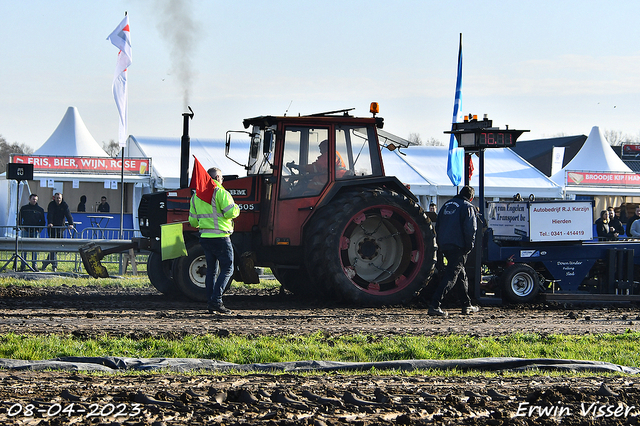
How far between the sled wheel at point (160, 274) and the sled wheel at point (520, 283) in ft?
15.4

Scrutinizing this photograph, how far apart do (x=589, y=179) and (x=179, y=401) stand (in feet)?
83.9

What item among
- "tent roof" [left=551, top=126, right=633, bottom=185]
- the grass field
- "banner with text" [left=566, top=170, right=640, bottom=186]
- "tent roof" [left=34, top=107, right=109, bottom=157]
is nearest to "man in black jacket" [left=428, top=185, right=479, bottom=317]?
the grass field

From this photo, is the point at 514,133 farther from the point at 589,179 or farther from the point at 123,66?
the point at 589,179

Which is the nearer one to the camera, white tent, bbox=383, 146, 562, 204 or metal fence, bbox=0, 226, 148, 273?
metal fence, bbox=0, 226, 148, 273

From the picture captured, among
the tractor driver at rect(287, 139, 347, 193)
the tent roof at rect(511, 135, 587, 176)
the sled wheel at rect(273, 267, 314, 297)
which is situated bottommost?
the sled wheel at rect(273, 267, 314, 297)

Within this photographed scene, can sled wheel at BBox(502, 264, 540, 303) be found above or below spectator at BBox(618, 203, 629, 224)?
below

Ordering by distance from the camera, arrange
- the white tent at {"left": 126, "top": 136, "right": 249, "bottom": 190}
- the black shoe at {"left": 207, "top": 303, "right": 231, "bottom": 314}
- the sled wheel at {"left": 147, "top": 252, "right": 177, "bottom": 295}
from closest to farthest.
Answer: the black shoe at {"left": 207, "top": 303, "right": 231, "bottom": 314}
the sled wheel at {"left": 147, "top": 252, "right": 177, "bottom": 295}
the white tent at {"left": 126, "top": 136, "right": 249, "bottom": 190}

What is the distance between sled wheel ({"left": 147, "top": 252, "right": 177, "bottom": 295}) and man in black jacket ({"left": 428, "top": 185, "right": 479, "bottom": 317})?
12.2 feet

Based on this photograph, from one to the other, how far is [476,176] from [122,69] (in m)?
11.9

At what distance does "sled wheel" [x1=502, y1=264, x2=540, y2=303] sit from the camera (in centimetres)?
1032

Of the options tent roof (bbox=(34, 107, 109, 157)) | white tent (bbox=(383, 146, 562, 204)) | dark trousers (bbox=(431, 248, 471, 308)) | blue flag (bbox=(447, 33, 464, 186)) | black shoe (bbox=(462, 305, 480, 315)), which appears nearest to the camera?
dark trousers (bbox=(431, 248, 471, 308))

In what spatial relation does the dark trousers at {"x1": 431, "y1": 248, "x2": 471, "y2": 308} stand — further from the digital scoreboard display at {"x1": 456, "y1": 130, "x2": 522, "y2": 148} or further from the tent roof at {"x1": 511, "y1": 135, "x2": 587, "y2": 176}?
the tent roof at {"x1": 511, "y1": 135, "x2": 587, "y2": 176}

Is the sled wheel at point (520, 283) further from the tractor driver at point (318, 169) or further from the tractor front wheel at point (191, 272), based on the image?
the tractor front wheel at point (191, 272)

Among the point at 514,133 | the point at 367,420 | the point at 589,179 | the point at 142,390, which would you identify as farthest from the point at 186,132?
the point at 589,179
